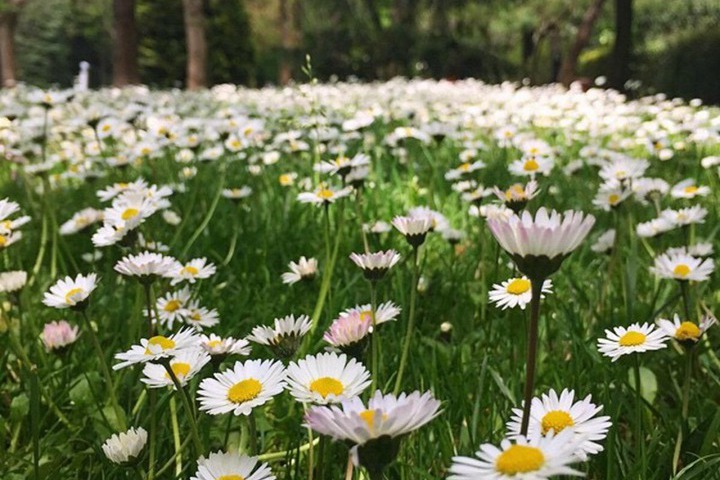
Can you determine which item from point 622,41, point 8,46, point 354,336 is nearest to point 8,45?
point 8,46

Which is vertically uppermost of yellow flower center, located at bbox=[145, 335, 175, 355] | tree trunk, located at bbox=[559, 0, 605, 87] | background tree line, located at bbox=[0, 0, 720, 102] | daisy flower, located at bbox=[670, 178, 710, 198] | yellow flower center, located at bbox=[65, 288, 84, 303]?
background tree line, located at bbox=[0, 0, 720, 102]

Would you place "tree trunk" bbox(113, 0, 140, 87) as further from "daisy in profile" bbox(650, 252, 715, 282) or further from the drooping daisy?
the drooping daisy

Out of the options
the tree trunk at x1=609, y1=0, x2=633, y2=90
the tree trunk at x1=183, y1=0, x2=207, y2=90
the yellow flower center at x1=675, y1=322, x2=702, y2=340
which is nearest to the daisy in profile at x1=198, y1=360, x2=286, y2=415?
the yellow flower center at x1=675, y1=322, x2=702, y2=340

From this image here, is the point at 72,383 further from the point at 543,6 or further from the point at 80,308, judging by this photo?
the point at 543,6

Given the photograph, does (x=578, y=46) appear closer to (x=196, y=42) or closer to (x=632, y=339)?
(x=196, y=42)

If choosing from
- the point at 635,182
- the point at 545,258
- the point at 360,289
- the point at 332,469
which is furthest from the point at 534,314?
the point at 635,182

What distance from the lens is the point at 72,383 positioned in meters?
1.32

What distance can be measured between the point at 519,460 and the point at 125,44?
963cm

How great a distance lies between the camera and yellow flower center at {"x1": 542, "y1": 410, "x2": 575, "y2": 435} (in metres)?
0.71

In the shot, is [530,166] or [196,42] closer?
[530,166]

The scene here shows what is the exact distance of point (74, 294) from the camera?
1.04 metres

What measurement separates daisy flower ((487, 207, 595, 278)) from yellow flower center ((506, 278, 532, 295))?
1.46 ft

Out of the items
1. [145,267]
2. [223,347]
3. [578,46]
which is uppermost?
[578,46]

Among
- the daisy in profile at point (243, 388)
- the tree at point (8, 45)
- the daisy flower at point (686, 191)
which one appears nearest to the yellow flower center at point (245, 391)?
the daisy in profile at point (243, 388)
